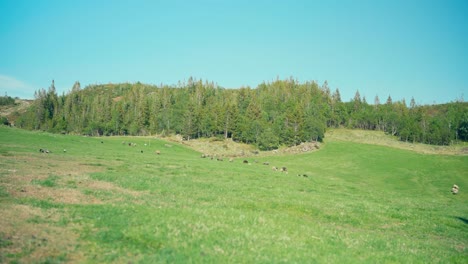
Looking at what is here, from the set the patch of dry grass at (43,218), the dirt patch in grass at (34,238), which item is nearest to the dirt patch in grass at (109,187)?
the patch of dry grass at (43,218)

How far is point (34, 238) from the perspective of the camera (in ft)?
41.8

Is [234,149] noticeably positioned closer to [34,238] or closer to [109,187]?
[109,187]

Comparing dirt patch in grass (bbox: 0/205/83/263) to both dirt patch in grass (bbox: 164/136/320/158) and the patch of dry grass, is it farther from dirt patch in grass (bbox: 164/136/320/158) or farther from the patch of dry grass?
dirt patch in grass (bbox: 164/136/320/158)

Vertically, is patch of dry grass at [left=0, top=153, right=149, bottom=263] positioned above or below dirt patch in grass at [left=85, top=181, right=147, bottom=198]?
above

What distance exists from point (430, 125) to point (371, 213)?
614ft

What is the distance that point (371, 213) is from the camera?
2628cm

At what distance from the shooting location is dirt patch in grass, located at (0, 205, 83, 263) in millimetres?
11266

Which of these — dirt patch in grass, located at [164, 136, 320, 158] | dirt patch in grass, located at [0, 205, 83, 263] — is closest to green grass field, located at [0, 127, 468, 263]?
dirt patch in grass, located at [0, 205, 83, 263]

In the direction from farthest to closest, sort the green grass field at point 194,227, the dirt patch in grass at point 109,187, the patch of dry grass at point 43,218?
the dirt patch in grass at point 109,187 < the green grass field at point 194,227 < the patch of dry grass at point 43,218

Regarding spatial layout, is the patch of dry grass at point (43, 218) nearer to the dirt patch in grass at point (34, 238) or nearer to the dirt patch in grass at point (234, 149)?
the dirt patch in grass at point (34, 238)

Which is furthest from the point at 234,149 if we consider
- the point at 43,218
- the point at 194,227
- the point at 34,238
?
the point at 34,238

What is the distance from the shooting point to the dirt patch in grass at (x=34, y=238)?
11.3 meters

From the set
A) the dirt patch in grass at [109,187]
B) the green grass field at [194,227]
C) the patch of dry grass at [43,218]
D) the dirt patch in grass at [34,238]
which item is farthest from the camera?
the dirt patch in grass at [109,187]

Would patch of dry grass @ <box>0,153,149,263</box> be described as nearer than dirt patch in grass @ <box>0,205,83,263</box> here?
No
